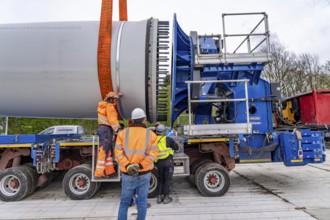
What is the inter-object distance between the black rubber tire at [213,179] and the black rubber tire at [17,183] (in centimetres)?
376

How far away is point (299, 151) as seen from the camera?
236 inches

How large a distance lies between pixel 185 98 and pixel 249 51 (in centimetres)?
187

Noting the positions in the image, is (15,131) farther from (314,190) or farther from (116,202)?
(314,190)

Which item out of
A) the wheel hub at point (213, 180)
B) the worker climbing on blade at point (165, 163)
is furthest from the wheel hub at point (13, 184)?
the wheel hub at point (213, 180)

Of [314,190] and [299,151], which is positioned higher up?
[299,151]

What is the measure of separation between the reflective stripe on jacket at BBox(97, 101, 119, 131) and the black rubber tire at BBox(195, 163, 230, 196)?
217 cm

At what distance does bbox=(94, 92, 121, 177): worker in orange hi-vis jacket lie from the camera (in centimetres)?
539

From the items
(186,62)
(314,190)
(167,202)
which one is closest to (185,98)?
(186,62)

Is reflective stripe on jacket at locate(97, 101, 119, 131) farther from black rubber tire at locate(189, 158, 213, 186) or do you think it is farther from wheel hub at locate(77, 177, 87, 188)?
black rubber tire at locate(189, 158, 213, 186)

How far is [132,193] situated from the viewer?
3.67 m

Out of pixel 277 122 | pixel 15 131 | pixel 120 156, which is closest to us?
pixel 120 156

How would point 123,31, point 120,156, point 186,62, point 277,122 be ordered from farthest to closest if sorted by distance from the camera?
point 277,122 < point 186,62 < point 123,31 < point 120,156

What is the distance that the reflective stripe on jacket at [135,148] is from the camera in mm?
3602

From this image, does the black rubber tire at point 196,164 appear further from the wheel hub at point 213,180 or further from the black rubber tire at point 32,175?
the black rubber tire at point 32,175
